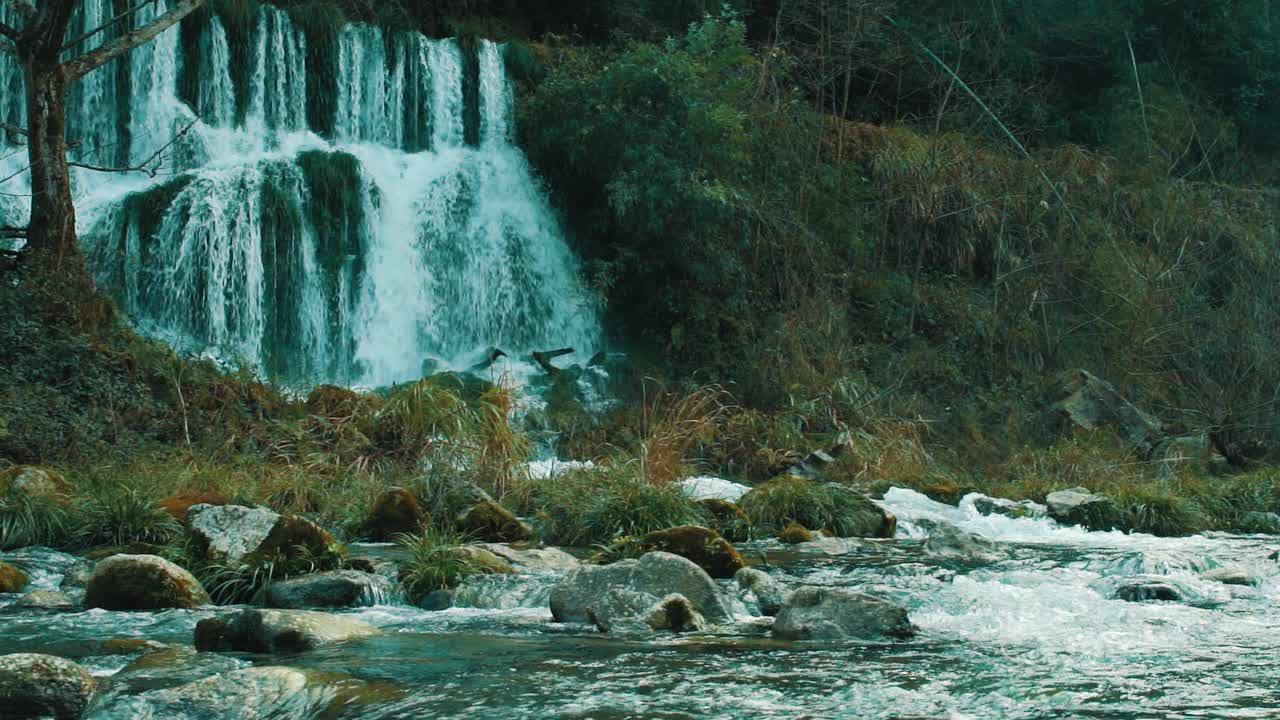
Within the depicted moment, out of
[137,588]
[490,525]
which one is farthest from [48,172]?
[137,588]

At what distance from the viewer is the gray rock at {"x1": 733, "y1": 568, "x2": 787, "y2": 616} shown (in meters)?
5.50

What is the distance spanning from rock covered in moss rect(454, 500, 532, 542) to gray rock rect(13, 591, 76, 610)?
2.48 m

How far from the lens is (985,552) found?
7684 mm

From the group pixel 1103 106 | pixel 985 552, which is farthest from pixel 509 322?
Answer: pixel 1103 106

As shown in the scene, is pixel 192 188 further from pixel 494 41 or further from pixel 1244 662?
pixel 1244 662

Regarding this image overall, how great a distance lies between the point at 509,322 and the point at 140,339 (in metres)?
4.81

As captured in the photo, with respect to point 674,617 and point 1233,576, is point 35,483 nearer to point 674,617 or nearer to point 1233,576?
point 674,617

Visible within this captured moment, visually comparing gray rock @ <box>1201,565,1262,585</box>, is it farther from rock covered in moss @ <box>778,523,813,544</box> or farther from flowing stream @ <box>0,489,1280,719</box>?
rock covered in moss @ <box>778,523,813,544</box>

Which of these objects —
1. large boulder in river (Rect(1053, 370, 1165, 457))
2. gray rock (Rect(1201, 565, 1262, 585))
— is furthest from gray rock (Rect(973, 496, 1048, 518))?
large boulder in river (Rect(1053, 370, 1165, 457))

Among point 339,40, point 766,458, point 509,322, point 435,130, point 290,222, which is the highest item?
point 339,40

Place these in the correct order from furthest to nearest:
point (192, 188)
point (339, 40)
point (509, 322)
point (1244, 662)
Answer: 1. point (339, 40)
2. point (509, 322)
3. point (192, 188)
4. point (1244, 662)

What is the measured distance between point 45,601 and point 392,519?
93.1 inches

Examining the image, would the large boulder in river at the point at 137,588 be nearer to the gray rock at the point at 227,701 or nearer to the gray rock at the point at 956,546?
the gray rock at the point at 227,701

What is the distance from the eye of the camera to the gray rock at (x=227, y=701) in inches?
136
